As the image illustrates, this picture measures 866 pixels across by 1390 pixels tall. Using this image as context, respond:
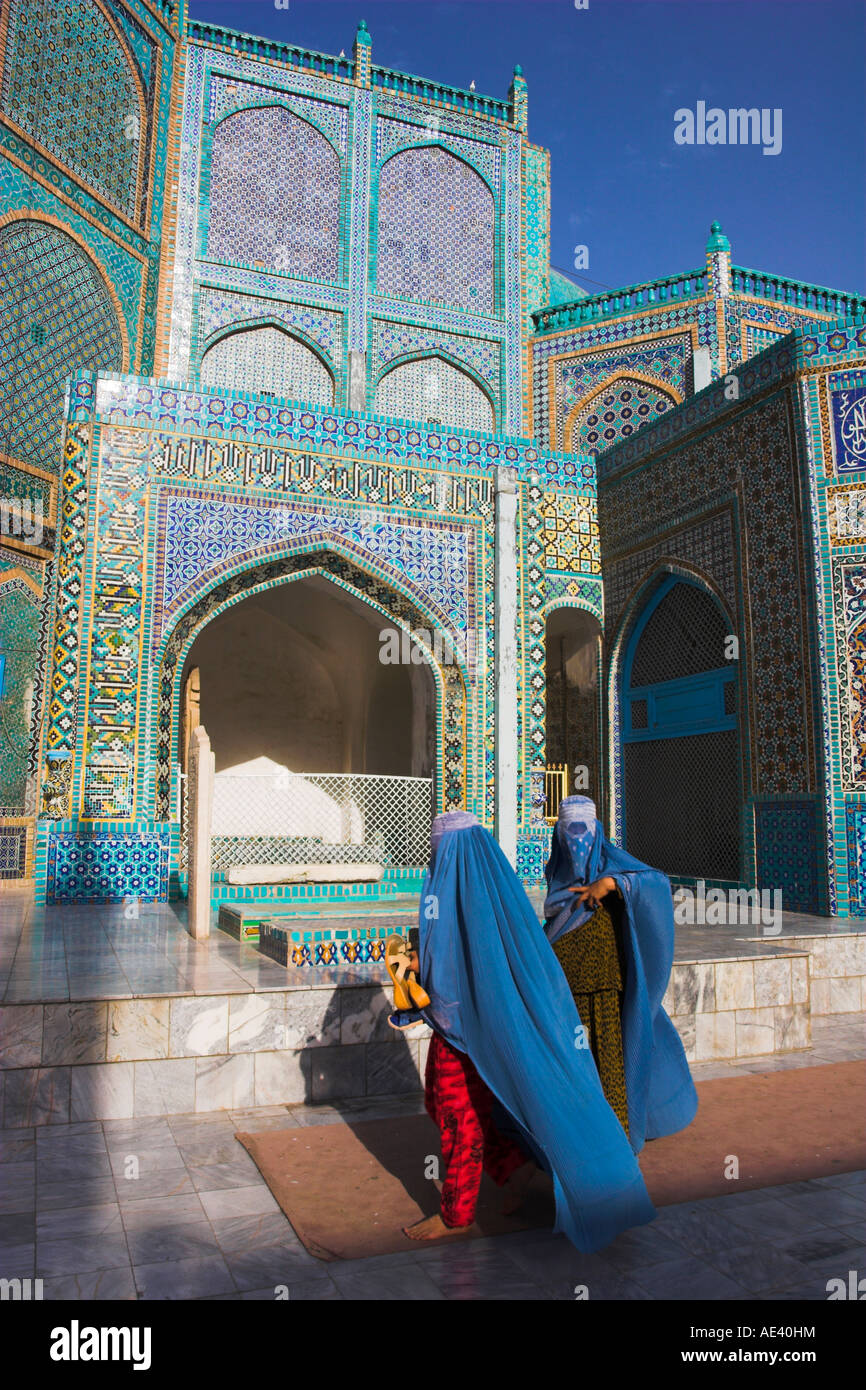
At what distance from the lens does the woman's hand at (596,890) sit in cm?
305

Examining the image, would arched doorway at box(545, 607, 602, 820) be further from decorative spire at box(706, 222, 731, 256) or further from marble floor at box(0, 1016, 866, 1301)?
marble floor at box(0, 1016, 866, 1301)

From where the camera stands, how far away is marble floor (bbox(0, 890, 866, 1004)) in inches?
165

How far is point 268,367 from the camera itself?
39.5 feet

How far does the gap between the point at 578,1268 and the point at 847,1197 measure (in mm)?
1025

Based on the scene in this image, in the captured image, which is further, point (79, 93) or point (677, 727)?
point (79, 93)

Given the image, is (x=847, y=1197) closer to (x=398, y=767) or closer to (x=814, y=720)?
(x=814, y=720)

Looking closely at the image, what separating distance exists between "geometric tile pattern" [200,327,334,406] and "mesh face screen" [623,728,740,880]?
5.81 meters

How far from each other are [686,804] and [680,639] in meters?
1.50

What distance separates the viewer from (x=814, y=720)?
7324mm

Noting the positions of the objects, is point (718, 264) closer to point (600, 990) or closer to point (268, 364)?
point (268, 364)

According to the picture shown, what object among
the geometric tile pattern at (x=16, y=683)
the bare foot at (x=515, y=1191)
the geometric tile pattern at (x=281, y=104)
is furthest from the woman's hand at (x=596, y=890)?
the geometric tile pattern at (x=281, y=104)

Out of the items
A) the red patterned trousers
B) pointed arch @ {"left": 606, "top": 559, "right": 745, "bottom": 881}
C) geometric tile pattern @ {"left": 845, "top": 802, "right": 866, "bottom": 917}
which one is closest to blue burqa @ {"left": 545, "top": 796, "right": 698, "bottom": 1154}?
the red patterned trousers

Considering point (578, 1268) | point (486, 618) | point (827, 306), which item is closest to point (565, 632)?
point (486, 618)

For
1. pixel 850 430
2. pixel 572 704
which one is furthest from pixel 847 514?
pixel 572 704
